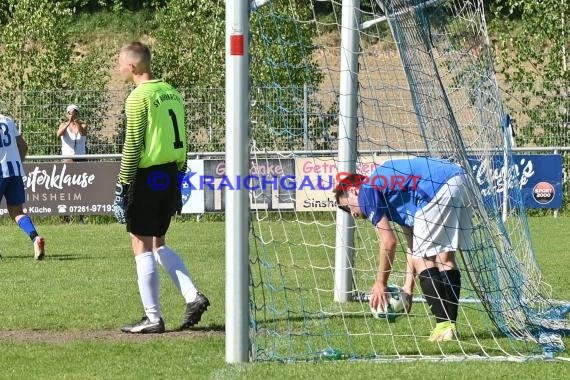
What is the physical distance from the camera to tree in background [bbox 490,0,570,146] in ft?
71.9

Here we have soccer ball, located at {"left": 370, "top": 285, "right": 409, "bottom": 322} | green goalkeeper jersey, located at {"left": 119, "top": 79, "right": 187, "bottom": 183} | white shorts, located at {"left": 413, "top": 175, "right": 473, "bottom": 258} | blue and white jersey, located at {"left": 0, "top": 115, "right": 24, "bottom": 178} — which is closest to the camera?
white shorts, located at {"left": 413, "top": 175, "right": 473, "bottom": 258}

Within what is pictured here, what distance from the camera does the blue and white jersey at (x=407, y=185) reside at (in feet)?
27.2

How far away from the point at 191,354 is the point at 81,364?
702 millimetres

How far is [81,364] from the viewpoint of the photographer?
739 centimetres

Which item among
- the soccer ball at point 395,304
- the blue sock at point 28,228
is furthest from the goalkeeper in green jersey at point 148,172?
the blue sock at point 28,228

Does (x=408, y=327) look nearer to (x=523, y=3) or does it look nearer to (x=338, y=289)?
(x=338, y=289)

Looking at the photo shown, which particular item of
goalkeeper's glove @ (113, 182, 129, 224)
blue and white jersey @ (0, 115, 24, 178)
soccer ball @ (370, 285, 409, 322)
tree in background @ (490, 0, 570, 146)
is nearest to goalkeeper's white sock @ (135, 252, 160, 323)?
goalkeeper's glove @ (113, 182, 129, 224)

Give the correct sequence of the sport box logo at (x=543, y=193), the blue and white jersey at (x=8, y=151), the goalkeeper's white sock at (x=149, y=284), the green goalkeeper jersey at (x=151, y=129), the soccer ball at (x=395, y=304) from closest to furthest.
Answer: the green goalkeeper jersey at (x=151, y=129) → the goalkeeper's white sock at (x=149, y=284) → the soccer ball at (x=395, y=304) → the blue and white jersey at (x=8, y=151) → the sport box logo at (x=543, y=193)

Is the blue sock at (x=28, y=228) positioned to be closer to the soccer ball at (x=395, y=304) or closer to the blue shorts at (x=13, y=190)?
the blue shorts at (x=13, y=190)

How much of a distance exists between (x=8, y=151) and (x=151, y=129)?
223 inches

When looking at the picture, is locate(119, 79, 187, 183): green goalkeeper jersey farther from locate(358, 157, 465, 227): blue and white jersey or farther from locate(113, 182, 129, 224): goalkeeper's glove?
locate(358, 157, 465, 227): blue and white jersey

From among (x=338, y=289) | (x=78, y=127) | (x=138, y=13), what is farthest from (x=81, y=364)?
(x=138, y=13)

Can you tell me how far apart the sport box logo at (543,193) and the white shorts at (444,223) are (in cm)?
1296

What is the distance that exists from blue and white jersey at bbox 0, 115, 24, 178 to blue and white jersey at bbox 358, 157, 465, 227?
6401 mm
